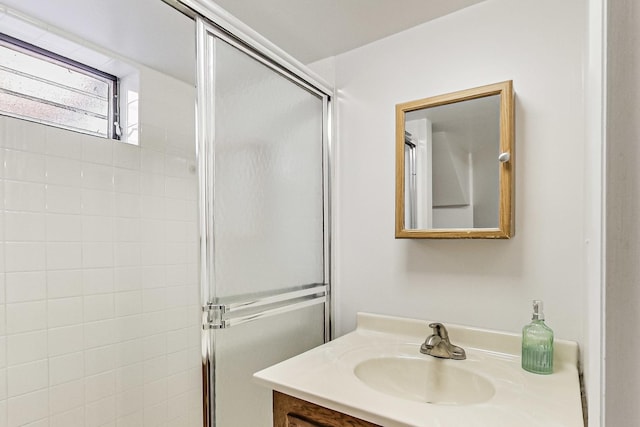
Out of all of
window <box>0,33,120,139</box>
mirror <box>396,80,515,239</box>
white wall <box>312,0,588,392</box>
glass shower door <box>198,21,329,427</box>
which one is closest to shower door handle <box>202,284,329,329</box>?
glass shower door <box>198,21,329,427</box>

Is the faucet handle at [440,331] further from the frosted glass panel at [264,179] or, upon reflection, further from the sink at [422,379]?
the frosted glass panel at [264,179]

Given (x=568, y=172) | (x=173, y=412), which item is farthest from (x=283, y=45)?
(x=173, y=412)

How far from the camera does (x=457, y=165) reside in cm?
132

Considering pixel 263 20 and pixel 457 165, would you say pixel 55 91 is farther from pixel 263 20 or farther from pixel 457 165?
pixel 457 165

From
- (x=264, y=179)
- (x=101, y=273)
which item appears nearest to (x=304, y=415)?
(x=264, y=179)

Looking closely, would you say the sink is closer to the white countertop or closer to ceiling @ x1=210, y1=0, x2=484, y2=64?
the white countertop

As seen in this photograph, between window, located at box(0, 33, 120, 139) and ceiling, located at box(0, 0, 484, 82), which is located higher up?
ceiling, located at box(0, 0, 484, 82)

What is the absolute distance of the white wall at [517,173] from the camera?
1177 mm

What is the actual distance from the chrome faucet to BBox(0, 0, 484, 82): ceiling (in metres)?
1.13

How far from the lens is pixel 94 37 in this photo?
1.58m

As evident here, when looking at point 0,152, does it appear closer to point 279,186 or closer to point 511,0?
point 279,186

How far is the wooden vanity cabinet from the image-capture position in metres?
0.91

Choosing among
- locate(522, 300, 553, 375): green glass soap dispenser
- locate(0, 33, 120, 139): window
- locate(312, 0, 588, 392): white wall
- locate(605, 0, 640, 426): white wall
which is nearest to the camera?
locate(605, 0, 640, 426): white wall

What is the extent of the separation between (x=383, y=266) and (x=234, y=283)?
634mm
